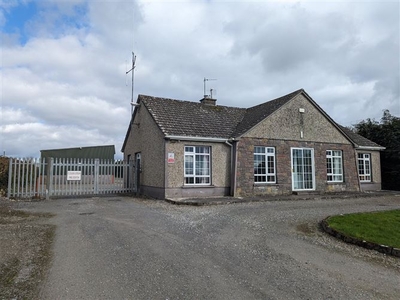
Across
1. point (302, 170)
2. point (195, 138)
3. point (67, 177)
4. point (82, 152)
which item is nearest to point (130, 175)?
point (67, 177)

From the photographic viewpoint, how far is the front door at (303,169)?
18266mm

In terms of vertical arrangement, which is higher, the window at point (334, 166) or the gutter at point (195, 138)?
the gutter at point (195, 138)

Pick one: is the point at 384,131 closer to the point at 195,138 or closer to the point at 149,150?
the point at 195,138

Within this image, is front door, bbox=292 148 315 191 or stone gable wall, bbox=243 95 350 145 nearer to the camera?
stone gable wall, bbox=243 95 350 145

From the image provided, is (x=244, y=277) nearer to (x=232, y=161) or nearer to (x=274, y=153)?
(x=232, y=161)

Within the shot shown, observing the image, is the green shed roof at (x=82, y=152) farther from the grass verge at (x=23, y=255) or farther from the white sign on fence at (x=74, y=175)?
the grass verge at (x=23, y=255)

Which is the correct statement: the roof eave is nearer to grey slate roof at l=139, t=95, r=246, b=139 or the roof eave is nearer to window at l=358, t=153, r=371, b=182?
grey slate roof at l=139, t=95, r=246, b=139

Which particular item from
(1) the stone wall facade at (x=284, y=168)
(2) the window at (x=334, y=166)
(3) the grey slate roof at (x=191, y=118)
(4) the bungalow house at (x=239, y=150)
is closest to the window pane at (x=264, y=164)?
(4) the bungalow house at (x=239, y=150)

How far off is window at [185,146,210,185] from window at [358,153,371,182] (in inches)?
485

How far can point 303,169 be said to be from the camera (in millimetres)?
18578

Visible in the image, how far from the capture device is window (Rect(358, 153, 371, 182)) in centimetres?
2181

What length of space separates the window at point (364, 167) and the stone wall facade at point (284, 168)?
191cm

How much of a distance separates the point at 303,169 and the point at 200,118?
7.09m

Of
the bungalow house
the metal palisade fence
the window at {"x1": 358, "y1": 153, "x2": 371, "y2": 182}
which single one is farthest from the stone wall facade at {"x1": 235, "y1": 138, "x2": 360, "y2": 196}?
the metal palisade fence
